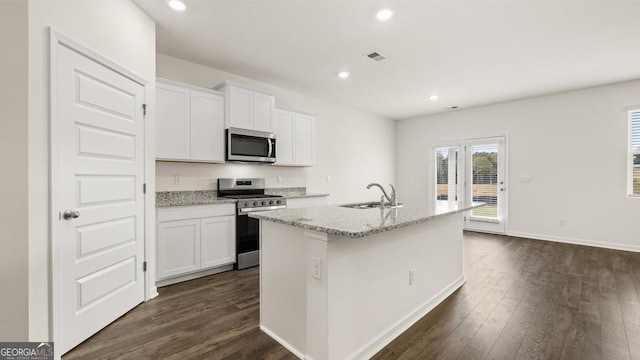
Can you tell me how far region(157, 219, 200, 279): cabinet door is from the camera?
2918 millimetres

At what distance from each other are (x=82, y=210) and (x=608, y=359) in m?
3.67

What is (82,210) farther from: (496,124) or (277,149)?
(496,124)

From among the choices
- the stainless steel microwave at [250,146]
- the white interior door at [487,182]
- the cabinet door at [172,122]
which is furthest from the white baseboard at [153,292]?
the white interior door at [487,182]

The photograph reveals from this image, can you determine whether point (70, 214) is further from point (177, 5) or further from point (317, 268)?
point (177, 5)

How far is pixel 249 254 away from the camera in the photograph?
11.7 feet

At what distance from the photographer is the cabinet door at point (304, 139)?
4590 mm

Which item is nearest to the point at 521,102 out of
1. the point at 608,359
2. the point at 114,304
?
the point at 608,359

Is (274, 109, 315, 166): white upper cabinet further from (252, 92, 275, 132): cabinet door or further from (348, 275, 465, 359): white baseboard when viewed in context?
(348, 275, 465, 359): white baseboard

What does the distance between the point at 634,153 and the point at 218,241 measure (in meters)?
6.37

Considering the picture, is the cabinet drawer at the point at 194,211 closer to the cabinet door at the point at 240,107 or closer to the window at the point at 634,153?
the cabinet door at the point at 240,107

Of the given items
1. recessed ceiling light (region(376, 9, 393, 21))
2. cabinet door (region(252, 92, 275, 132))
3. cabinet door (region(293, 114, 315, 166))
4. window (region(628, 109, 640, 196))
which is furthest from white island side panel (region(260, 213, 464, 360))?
window (region(628, 109, 640, 196))

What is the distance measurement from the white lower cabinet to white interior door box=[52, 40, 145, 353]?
37 cm

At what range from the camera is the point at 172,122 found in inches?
125

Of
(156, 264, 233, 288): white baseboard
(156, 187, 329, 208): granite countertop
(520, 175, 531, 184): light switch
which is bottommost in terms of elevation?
(156, 264, 233, 288): white baseboard
